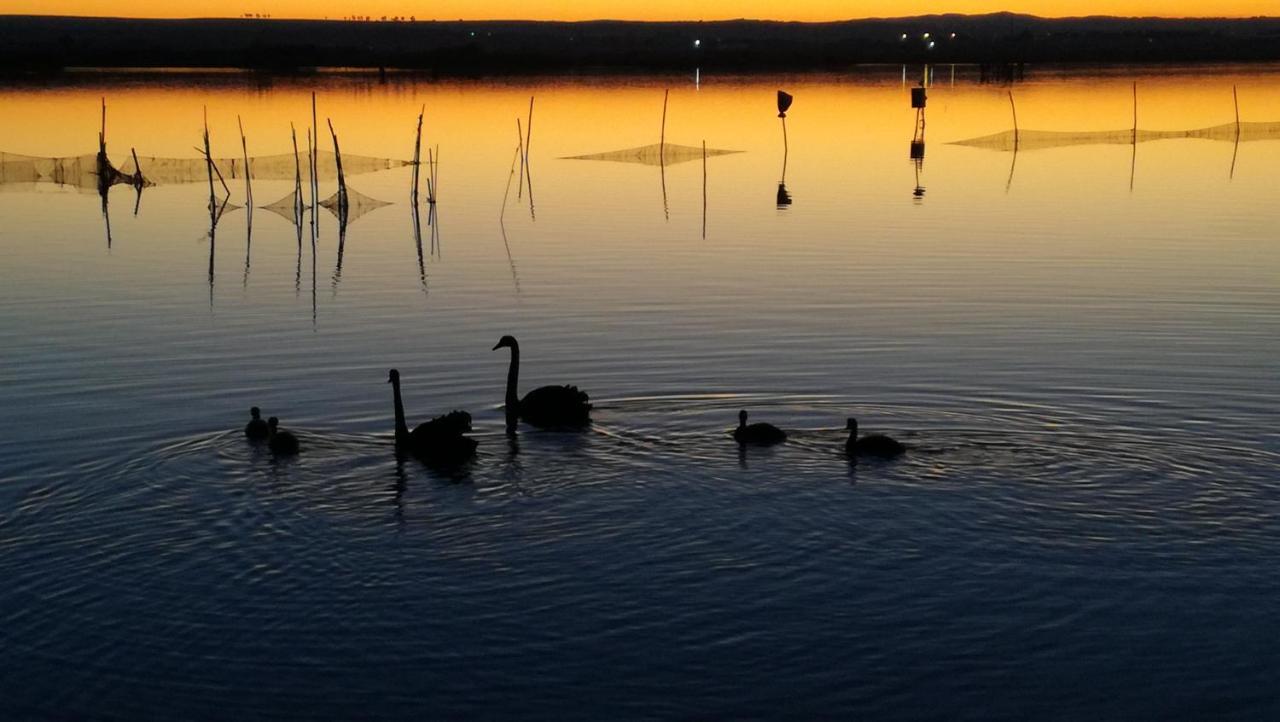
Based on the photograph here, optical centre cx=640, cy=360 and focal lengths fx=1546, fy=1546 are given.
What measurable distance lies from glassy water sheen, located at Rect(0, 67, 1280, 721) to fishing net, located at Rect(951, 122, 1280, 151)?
26242 mm

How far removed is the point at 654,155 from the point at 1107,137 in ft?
66.4

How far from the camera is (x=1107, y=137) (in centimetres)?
6656

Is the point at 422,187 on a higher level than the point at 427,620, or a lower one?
higher

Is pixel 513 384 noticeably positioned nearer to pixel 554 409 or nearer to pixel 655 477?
pixel 554 409

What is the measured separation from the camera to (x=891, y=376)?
20.7 meters

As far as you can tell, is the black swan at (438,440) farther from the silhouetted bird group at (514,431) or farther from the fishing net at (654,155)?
the fishing net at (654,155)

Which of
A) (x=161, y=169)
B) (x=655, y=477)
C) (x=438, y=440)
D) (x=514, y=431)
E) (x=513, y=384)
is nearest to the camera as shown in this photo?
(x=655, y=477)

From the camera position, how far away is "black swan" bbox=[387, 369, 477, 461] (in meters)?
16.3

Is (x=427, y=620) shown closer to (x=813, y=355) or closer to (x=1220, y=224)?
(x=813, y=355)

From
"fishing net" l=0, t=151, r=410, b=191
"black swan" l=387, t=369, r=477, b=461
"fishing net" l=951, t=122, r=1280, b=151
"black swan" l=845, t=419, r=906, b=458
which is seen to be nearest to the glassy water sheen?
"black swan" l=845, t=419, r=906, b=458

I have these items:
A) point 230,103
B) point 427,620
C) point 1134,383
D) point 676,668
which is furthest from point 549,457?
point 230,103

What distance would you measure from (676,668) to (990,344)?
13.2 m

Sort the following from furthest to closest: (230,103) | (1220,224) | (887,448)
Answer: (230,103)
(1220,224)
(887,448)

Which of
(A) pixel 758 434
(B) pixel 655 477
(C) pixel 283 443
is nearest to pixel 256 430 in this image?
(C) pixel 283 443
